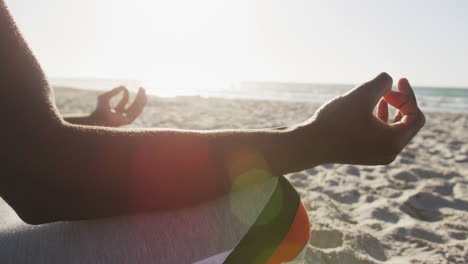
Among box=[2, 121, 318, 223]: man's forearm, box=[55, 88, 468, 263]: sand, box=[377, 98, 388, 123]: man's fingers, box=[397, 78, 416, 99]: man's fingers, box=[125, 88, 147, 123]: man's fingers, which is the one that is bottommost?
box=[55, 88, 468, 263]: sand

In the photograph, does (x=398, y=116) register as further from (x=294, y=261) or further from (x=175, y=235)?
(x=175, y=235)

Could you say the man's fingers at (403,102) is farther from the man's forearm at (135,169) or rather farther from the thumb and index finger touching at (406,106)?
the man's forearm at (135,169)

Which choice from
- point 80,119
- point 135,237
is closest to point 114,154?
point 135,237

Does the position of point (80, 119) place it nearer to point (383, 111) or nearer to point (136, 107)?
point (136, 107)

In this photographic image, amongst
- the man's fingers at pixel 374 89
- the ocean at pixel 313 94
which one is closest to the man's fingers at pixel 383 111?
the man's fingers at pixel 374 89

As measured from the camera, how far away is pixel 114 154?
61 centimetres

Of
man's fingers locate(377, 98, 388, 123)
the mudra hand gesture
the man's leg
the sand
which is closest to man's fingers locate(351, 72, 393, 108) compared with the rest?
man's fingers locate(377, 98, 388, 123)

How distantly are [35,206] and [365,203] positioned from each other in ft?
5.90

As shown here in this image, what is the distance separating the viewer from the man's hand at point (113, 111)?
5.54ft

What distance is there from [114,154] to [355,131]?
0.58 meters

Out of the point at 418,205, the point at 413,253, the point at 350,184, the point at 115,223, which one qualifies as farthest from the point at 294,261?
the point at 350,184

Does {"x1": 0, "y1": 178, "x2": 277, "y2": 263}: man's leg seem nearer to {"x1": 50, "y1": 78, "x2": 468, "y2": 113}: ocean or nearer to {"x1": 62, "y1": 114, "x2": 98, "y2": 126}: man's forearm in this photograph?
{"x1": 62, "y1": 114, "x2": 98, "y2": 126}: man's forearm

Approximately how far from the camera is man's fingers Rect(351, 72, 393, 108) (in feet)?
2.68

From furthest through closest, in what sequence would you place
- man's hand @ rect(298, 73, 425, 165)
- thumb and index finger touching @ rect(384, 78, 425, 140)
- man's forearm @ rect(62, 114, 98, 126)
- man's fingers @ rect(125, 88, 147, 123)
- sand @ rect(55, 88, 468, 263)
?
man's fingers @ rect(125, 88, 147, 123), man's forearm @ rect(62, 114, 98, 126), sand @ rect(55, 88, 468, 263), thumb and index finger touching @ rect(384, 78, 425, 140), man's hand @ rect(298, 73, 425, 165)
